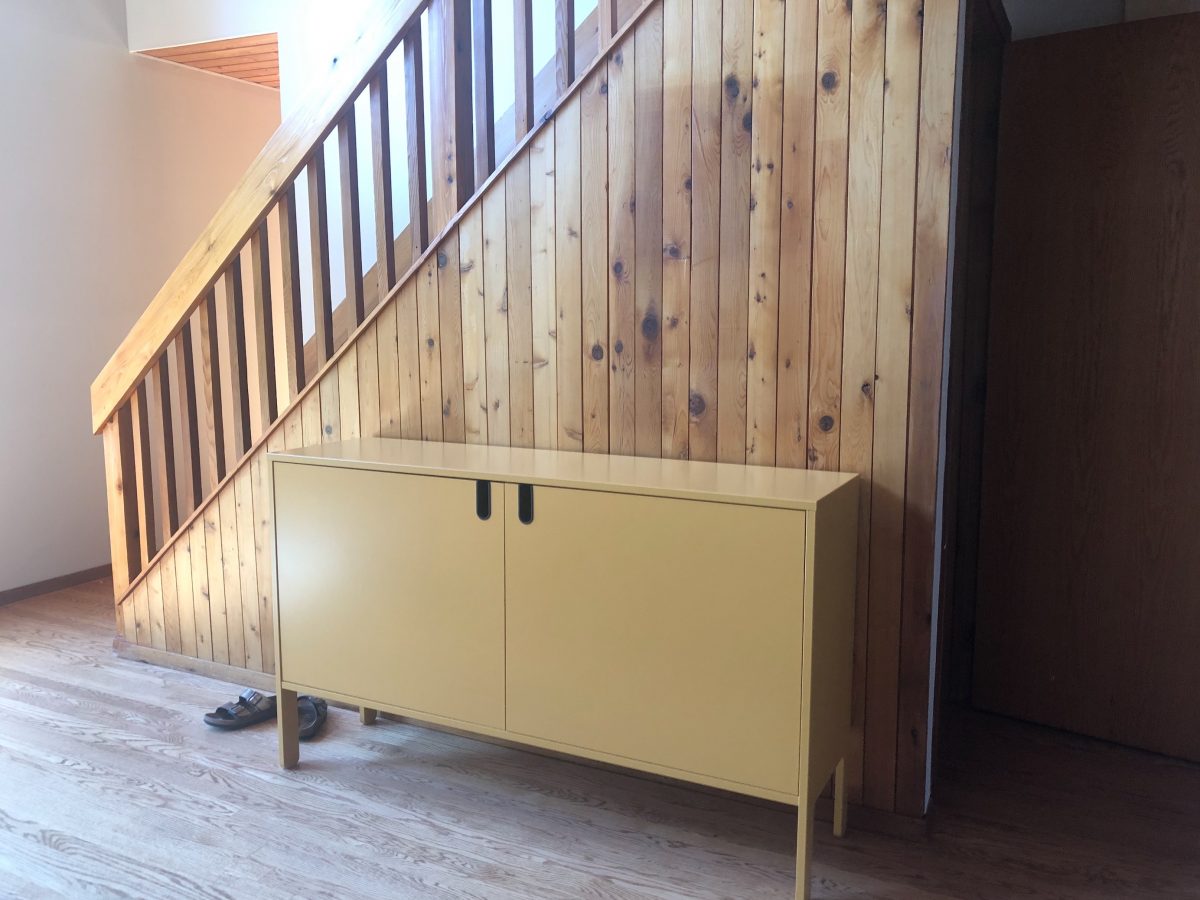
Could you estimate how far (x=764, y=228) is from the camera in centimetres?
209

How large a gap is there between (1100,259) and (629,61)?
129 centimetres

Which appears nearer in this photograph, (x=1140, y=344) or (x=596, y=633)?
(x=596, y=633)

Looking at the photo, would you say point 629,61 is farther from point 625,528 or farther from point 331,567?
point 331,567

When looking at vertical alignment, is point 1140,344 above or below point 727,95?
below

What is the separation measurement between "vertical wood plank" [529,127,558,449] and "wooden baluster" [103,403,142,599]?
5.16ft

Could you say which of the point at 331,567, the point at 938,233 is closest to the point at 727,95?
the point at 938,233

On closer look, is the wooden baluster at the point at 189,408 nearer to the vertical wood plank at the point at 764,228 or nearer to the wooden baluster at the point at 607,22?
the wooden baluster at the point at 607,22

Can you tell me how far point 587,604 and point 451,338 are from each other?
91 cm

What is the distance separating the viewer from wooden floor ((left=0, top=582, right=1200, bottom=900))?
191 cm

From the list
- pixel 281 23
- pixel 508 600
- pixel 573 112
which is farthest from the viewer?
pixel 281 23

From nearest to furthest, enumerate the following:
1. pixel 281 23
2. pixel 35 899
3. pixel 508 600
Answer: pixel 35 899 < pixel 508 600 < pixel 281 23

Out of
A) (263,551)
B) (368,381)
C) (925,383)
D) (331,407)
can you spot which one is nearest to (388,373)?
(368,381)

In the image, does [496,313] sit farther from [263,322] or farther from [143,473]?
[143,473]

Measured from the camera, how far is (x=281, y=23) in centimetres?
364
